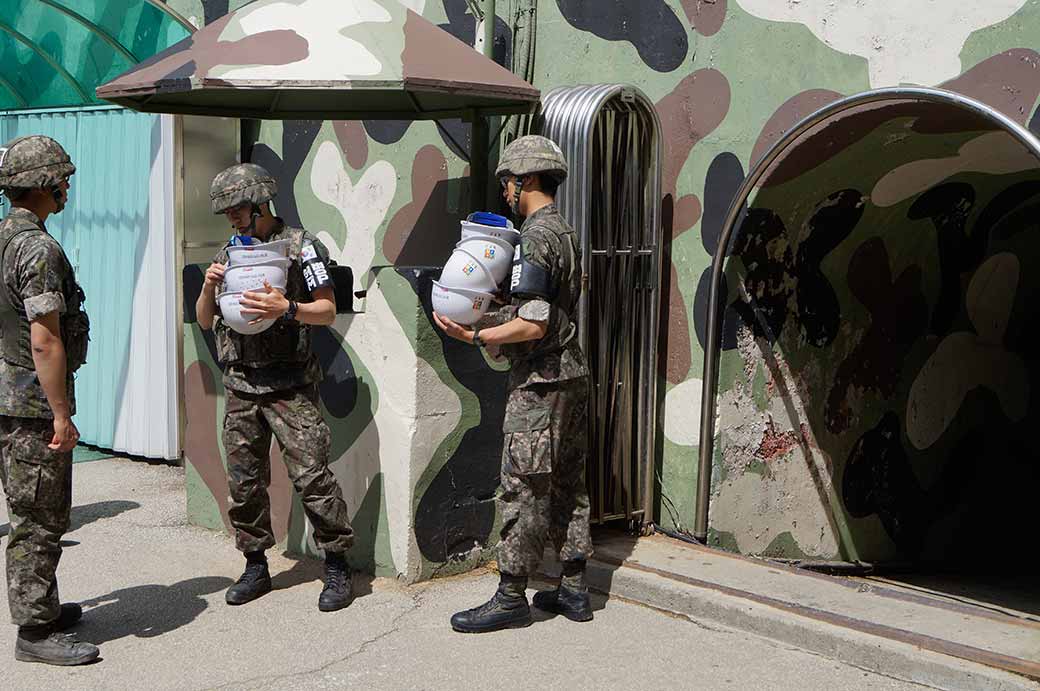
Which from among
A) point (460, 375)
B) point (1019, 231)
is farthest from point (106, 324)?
point (1019, 231)

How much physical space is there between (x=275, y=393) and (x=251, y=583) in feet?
2.84

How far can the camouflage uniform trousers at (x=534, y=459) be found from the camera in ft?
16.2

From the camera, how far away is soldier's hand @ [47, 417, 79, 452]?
4.47 meters

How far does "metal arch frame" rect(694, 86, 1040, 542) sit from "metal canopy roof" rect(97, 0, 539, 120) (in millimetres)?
1110

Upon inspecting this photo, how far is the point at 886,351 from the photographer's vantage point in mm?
7707

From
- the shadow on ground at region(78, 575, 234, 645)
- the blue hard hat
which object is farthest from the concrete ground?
the blue hard hat

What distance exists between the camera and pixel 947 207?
24.6 ft

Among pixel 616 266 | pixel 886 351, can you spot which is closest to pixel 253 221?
pixel 616 266

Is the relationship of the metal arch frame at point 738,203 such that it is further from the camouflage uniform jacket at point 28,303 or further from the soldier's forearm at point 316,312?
the camouflage uniform jacket at point 28,303

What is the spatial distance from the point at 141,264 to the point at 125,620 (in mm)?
3772

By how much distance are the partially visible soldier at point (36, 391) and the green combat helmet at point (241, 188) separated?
66 cm

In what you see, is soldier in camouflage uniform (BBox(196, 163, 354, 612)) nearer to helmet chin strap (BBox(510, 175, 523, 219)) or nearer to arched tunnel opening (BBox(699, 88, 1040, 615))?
helmet chin strap (BBox(510, 175, 523, 219))

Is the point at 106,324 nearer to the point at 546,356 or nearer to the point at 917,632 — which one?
the point at 546,356

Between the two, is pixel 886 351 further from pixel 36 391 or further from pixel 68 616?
pixel 36 391
